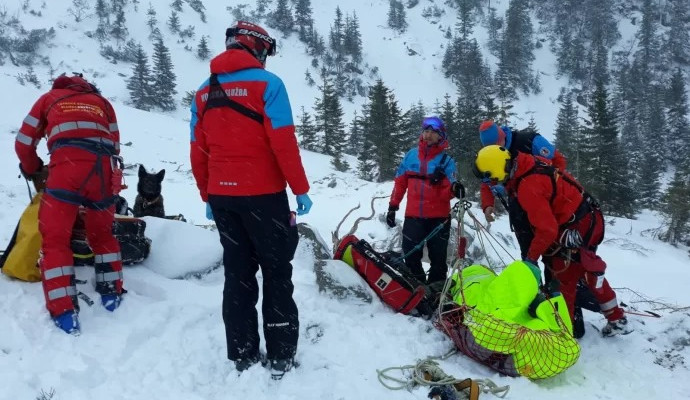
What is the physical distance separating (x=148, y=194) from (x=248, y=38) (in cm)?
335

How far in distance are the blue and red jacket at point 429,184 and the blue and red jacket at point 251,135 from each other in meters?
2.10

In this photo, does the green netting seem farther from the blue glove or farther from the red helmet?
the red helmet

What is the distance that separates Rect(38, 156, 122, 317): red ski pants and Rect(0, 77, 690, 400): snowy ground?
7.8 inches

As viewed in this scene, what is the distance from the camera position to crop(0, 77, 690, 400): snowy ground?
2551mm

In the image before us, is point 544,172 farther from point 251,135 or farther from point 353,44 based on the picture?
point 353,44

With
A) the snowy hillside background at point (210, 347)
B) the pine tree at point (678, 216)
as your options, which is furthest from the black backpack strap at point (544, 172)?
the pine tree at point (678, 216)

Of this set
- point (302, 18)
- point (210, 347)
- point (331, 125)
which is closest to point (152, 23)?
point (302, 18)

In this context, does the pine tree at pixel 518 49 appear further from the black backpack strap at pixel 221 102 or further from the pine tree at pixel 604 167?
the black backpack strap at pixel 221 102

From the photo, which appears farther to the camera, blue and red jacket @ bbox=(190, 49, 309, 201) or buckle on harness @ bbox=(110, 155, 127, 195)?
buckle on harness @ bbox=(110, 155, 127, 195)

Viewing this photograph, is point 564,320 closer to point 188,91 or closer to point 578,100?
point 188,91

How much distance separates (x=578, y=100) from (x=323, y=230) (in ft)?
181

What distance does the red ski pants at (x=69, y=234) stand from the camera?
2938mm

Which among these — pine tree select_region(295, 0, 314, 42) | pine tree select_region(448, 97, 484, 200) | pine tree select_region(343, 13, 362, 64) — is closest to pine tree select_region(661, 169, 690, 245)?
pine tree select_region(448, 97, 484, 200)

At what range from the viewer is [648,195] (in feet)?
102
